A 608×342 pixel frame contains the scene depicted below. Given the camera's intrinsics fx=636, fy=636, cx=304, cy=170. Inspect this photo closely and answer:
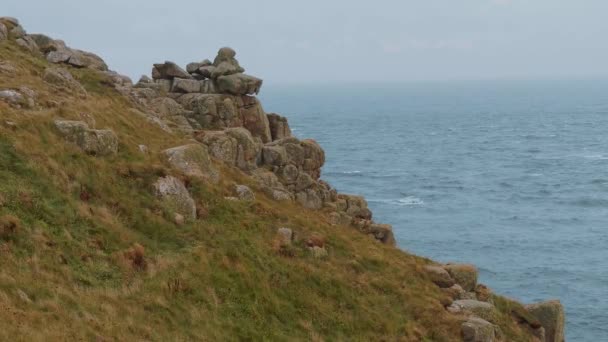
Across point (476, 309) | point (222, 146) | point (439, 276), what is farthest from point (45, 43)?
point (476, 309)

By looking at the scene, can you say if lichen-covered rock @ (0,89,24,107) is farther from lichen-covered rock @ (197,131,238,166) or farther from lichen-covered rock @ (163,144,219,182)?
lichen-covered rock @ (197,131,238,166)

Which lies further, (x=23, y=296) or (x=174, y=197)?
(x=174, y=197)

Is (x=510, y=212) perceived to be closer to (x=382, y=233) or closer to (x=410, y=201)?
(x=410, y=201)

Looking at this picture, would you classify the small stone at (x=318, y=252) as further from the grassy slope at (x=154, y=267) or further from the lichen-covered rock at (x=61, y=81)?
the lichen-covered rock at (x=61, y=81)

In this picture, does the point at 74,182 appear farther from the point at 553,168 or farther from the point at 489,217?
the point at 553,168

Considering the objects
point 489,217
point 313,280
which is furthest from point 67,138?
point 489,217

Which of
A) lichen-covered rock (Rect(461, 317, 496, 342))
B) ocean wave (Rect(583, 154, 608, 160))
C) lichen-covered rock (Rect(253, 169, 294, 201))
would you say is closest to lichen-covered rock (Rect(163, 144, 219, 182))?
lichen-covered rock (Rect(253, 169, 294, 201))

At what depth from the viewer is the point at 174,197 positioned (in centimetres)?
3203

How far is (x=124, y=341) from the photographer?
813 inches

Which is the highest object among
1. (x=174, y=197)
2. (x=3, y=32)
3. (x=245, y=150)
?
(x=3, y=32)

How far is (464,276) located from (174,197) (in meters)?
19.5

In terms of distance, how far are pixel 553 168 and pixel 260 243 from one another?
462 ft

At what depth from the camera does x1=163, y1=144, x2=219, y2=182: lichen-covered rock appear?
117 feet

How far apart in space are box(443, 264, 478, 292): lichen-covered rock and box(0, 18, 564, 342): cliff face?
0.11m
